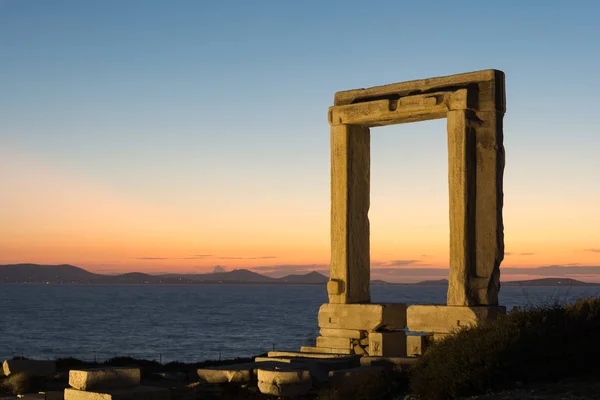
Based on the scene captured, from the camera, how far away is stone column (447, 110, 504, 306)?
16438 millimetres

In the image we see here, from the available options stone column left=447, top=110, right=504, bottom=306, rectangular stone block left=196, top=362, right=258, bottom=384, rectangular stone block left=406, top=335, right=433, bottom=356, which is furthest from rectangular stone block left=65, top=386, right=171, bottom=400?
stone column left=447, top=110, right=504, bottom=306

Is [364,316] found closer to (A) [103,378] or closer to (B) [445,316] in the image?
(B) [445,316]

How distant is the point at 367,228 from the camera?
1847cm

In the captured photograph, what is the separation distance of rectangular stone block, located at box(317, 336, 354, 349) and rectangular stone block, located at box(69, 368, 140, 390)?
5155mm

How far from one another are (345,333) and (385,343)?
38.1 inches

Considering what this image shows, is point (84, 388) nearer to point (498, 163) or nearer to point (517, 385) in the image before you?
point (517, 385)

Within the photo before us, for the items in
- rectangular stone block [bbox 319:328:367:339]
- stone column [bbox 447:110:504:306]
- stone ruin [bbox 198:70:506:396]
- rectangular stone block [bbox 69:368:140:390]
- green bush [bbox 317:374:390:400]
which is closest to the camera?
green bush [bbox 317:374:390:400]

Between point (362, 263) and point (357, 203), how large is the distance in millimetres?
1240

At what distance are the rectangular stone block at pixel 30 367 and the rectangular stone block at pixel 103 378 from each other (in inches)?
104

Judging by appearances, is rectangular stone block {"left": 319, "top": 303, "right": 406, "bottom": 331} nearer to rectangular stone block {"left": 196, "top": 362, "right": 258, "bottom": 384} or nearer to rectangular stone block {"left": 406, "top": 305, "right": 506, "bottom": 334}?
rectangular stone block {"left": 406, "top": 305, "right": 506, "bottom": 334}

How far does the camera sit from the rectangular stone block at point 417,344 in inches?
658

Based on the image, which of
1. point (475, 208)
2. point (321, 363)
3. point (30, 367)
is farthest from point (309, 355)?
point (30, 367)

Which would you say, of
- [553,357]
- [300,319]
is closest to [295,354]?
[553,357]

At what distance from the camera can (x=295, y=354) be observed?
1695 centimetres
